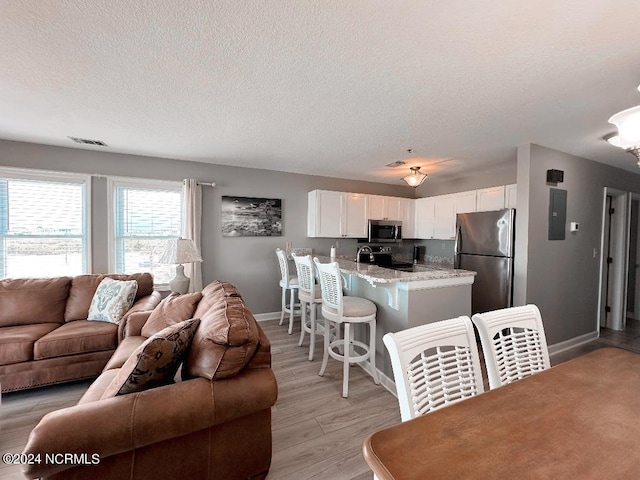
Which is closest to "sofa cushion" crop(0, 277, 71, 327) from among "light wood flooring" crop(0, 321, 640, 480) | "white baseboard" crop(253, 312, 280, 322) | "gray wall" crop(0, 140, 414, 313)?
"light wood flooring" crop(0, 321, 640, 480)

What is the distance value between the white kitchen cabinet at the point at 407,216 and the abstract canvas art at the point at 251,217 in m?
2.35

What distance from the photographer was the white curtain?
388cm

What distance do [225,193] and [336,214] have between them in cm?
183

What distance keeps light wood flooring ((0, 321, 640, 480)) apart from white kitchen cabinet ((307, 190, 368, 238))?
2.25m

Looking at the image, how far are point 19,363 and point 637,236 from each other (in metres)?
8.33

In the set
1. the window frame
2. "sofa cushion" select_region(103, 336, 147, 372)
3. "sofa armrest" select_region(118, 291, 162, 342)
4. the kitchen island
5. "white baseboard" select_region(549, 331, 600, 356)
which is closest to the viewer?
"sofa cushion" select_region(103, 336, 147, 372)

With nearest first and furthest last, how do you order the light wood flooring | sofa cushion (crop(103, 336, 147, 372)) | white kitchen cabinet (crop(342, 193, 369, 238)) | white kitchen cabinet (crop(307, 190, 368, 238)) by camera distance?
the light wood flooring → sofa cushion (crop(103, 336, 147, 372)) → white kitchen cabinet (crop(307, 190, 368, 238)) → white kitchen cabinet (crop(342, 193, 369, 238))

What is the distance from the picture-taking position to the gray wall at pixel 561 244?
308 centimetres

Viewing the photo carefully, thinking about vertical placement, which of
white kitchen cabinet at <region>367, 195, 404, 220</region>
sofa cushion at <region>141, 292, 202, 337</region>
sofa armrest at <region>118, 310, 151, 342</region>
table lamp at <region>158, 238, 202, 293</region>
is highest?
white kitchen cabinet at <region>367, 195, 404, 220</region>

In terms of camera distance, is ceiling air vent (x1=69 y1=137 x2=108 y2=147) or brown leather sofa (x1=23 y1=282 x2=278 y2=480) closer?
brown leather sofa (x1=23 y1=282 x2=278 y2=480)

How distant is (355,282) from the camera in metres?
3.08

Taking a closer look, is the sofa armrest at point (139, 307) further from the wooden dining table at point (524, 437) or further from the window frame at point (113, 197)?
the wooden dining table at point (524, 437)

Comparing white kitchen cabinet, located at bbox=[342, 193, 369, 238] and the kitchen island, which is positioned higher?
A: white kitchen cabinet, located at bbox=[342, 193, 369, 238]

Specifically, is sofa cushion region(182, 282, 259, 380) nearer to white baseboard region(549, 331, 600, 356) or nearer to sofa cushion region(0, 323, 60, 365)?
sofa cushion region(0, 323, 60, 365)
